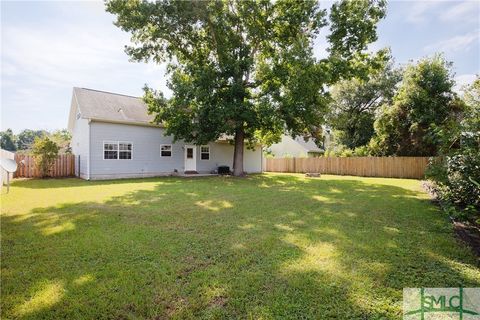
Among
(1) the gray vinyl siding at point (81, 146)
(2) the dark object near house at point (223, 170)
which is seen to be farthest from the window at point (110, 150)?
(2) the dark object near house at point (223, 170)

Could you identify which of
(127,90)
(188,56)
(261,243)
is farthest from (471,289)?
(127,90)

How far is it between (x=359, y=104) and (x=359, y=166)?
39.5ft

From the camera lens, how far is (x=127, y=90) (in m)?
20.9

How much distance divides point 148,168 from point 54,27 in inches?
436

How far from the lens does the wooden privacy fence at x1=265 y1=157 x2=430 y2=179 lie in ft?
62.0

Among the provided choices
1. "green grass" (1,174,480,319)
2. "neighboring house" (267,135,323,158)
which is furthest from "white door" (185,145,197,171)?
"neighboring house" (267,135,323,158)

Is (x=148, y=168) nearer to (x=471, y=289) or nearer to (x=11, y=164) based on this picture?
(x=11, y=164)

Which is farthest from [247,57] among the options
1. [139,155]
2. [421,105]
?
[421,105]

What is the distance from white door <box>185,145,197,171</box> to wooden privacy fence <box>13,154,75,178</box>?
758 cm

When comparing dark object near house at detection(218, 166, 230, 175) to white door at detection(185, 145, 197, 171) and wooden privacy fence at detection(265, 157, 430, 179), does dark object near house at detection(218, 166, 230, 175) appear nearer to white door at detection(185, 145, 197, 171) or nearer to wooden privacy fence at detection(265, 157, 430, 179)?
white door at detection(185, 145, 197, 171)

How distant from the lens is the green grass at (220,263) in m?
2.67

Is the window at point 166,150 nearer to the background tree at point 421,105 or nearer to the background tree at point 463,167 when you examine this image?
the background tree at point 463,167
